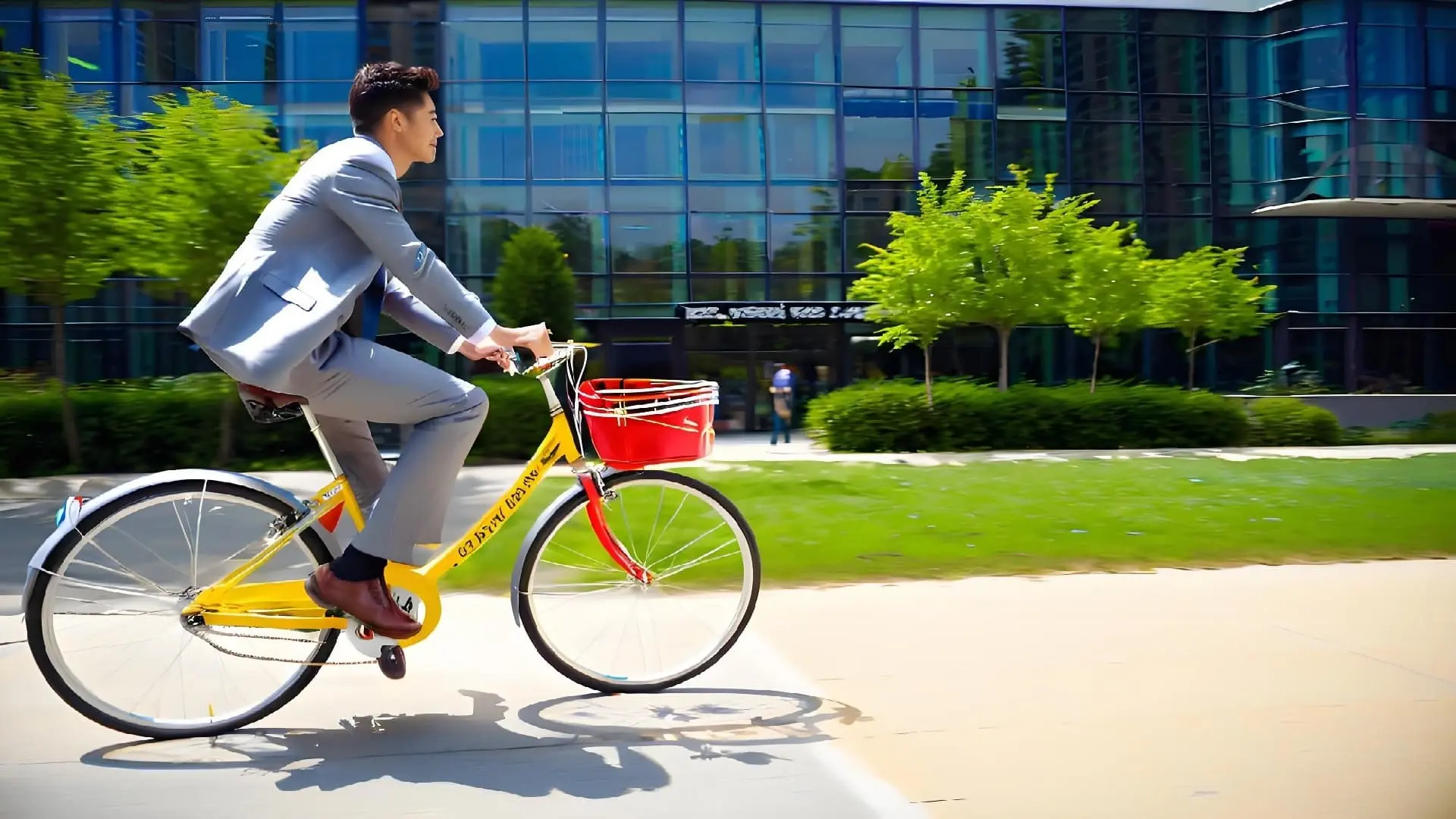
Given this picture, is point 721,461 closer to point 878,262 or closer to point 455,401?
point 878,262

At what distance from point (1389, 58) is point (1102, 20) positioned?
7.56 meters

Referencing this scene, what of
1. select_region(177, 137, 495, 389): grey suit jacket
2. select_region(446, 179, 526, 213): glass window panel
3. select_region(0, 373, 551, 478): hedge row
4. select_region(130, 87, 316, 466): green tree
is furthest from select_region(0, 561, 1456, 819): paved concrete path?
select_region(446, 179, 526, 213): glass window panel

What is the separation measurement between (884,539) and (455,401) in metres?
4.89

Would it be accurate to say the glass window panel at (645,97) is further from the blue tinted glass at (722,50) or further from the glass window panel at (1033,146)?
the glass window panel at (1033,146)

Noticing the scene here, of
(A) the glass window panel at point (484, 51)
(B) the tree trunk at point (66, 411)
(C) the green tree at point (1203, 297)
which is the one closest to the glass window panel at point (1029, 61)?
(C) the green tree at point (1203, 297)

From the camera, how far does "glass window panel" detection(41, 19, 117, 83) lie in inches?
1095

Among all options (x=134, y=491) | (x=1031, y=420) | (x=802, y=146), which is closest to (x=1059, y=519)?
(x=134, y=491)

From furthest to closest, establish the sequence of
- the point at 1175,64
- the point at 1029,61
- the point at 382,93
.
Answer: the point at 1175,64 < the point at 1029,61 < the point at 382,93

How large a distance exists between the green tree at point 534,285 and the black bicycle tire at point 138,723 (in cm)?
1790

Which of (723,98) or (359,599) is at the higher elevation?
(723,98)

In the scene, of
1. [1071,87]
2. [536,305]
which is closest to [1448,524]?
[536,305]

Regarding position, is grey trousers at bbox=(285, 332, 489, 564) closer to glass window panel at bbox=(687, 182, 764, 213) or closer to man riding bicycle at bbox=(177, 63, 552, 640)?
man riding bicycle at bbox=(177, 63, 552, 640)

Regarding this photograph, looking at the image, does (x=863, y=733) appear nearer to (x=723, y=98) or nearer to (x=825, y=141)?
(x=723, y=98)

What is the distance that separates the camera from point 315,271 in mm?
3455
